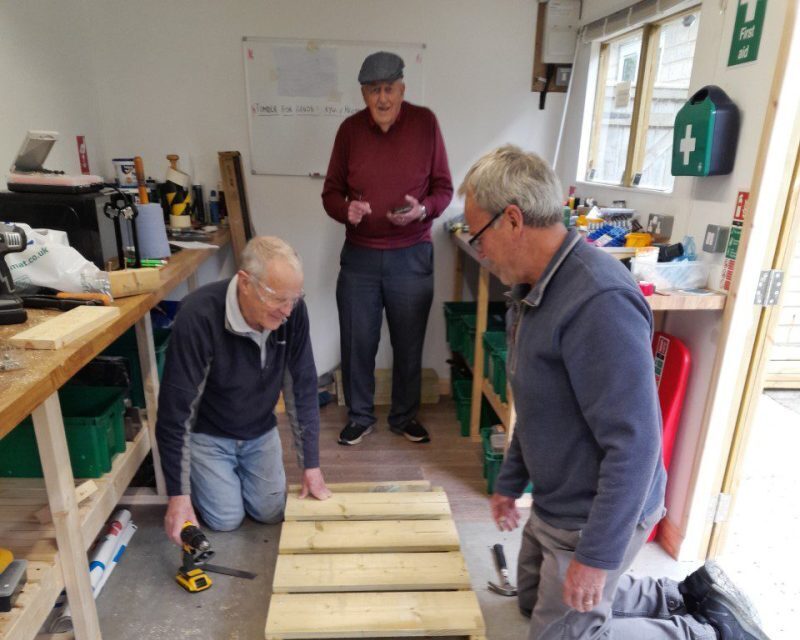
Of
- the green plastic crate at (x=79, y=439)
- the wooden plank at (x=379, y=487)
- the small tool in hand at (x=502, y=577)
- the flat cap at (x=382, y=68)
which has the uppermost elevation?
the flat cap at (x=382, y=68)

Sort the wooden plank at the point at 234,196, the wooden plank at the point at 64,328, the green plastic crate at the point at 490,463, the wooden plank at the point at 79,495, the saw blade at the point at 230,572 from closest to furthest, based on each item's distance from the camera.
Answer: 1. the wooden plank at the point at 64,328
2. the wooden plank at the point at 79,495
3. the saw blade at the point at 230,572
4. the green plastic crate at the point at 490,463
5. the wooden plank at the point at 234,196

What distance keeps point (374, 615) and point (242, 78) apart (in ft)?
8.67

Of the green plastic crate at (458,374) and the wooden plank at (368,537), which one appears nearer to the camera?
the wooden plank at (368,537)

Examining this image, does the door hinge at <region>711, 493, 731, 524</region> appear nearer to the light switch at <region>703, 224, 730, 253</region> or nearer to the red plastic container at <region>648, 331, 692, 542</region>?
the red plastic container at <region>648, 331, 692, 542</region>

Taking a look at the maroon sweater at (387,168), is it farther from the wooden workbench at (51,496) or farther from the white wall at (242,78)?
the wooden workbench at (51,496)

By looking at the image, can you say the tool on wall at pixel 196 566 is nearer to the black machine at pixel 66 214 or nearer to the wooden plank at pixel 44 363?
the wooden plank at pixel 44 363

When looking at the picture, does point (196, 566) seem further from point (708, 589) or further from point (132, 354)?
point (708, 589)

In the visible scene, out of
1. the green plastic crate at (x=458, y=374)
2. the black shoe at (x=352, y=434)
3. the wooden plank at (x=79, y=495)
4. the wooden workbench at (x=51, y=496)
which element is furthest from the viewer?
the green plastic crate at (x=458, y=374)

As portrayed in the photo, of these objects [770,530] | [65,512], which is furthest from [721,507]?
[65,512]

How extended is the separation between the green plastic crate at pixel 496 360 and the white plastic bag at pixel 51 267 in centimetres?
144

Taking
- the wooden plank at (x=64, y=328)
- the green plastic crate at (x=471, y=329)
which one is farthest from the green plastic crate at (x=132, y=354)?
the green plastic crate at (x=471, y=329)

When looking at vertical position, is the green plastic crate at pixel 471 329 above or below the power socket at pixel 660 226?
below

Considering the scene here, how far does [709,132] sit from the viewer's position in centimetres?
169

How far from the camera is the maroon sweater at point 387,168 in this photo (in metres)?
2.52
